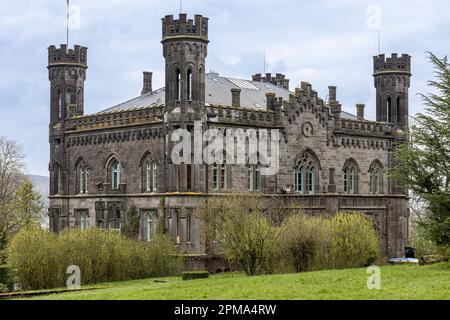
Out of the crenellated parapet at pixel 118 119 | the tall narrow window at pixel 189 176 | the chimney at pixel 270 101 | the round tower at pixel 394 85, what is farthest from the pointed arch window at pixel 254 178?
the round tower at pixel 394 85

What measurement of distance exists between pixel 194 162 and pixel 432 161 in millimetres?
19765

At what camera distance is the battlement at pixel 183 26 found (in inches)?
2264

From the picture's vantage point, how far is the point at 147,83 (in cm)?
6938

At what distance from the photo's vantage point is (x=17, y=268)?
4969 centimetres

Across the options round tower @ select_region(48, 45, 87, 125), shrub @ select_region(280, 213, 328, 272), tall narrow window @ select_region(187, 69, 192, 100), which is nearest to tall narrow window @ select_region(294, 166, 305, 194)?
tall narrow window @ select_region(187, 69, 192, 100)

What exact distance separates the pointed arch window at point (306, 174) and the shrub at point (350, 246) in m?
12.7

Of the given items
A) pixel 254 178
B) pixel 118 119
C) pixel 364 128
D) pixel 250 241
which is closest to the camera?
pixel 250 241

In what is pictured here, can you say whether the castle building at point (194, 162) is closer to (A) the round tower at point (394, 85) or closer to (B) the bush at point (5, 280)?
(A) the round tower at point (394, 85)

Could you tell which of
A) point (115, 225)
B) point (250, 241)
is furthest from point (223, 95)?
point (250, 241)

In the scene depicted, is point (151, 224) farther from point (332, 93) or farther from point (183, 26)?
point (332, 93)

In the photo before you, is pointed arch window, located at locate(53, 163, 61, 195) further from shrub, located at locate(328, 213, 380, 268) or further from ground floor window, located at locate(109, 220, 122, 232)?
shrub, located at locate(328, 213, 380, 268)
